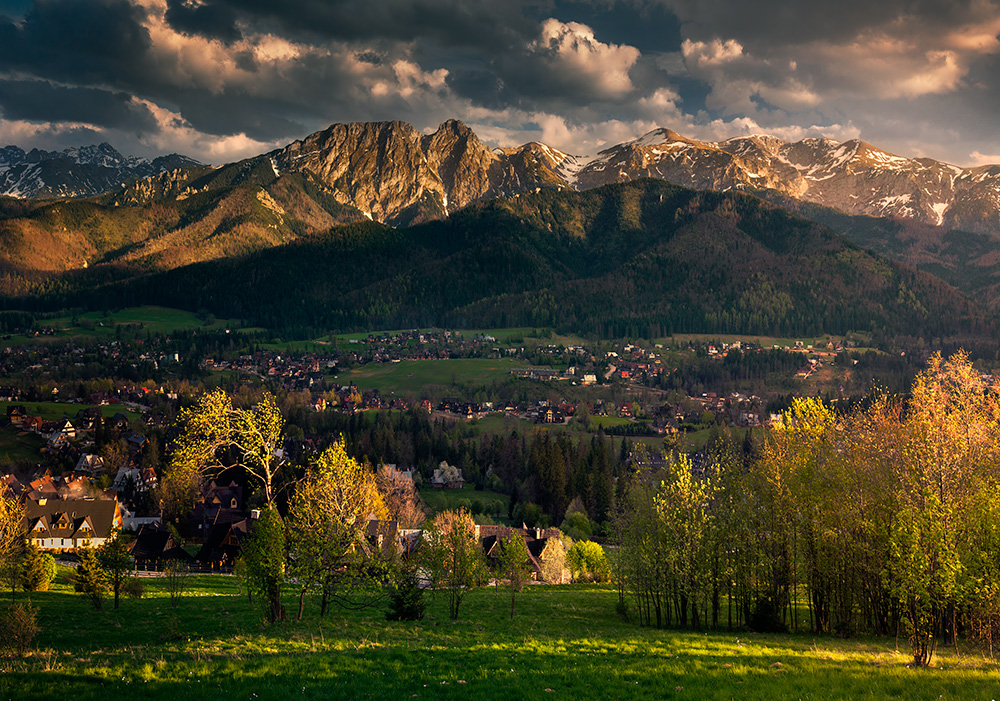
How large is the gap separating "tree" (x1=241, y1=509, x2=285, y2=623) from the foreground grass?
6.71ft

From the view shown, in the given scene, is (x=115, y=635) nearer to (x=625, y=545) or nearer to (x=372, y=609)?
(x=372, y=609)

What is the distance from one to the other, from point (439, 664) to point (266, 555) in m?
A: 9.72

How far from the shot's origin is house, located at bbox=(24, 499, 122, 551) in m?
82.2

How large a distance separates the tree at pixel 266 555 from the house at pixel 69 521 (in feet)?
212

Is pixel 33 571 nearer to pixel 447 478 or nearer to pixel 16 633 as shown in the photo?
pixel 16 633

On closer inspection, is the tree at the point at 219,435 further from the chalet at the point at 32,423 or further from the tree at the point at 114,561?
the chalet at the point at 32,423

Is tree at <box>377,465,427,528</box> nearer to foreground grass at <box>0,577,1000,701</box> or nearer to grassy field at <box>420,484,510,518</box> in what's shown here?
grassy field at <box>420,484,510,518</box>

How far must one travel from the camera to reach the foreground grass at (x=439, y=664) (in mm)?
21047

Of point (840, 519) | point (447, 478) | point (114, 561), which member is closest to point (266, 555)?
point (114, 561)

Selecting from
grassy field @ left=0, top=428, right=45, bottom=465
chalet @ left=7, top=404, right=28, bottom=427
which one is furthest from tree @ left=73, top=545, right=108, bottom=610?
chalet @ left=7, top=404, right=28, bottom=427

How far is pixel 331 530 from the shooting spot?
3141cm

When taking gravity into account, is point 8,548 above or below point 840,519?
below

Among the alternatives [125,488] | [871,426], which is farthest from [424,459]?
[871,426]

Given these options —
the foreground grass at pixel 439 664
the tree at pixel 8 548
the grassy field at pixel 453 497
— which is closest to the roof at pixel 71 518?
the tree at pixel 8 548
